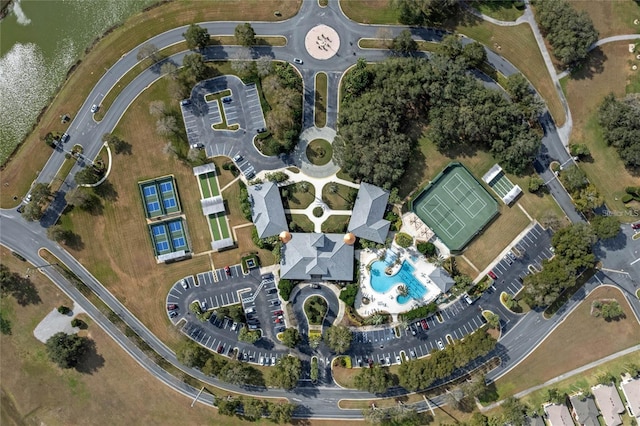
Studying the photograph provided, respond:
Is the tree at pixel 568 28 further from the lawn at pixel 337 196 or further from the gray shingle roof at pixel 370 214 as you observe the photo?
the lawn at pixel 337 196

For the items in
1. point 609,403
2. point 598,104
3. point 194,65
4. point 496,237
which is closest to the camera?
point 609,403

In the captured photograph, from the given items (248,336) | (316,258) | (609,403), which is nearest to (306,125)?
(316,258)

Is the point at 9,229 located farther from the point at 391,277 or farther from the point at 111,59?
the point at 391,277

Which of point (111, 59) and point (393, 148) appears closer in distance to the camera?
point (393, 148)

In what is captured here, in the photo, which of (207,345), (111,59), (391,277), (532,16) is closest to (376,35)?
(532,16)

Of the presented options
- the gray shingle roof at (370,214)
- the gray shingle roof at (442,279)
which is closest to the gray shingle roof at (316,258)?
the gray shingle roof at (370,214)

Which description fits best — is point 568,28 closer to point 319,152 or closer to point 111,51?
point 319,152
